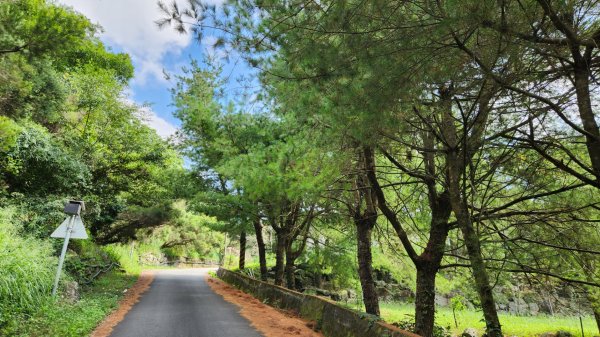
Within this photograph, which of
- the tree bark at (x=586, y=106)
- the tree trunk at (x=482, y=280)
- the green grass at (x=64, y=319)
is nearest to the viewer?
the tree bark at (x=586, y=106)

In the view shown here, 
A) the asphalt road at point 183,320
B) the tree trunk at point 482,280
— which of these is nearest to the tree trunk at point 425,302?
the tree trunk at point 482,280

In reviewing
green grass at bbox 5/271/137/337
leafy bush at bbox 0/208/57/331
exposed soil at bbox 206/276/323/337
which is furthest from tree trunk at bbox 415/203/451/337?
leafy bush at bbox 0/208/57/331

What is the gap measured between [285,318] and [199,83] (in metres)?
10.8

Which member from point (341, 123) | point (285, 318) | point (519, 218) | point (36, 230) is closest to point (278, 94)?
point (341, 123)

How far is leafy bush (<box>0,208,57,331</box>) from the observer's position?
651 centimetres

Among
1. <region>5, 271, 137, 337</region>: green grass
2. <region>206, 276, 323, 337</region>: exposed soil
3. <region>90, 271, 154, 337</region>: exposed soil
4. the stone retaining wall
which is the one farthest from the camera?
<region>206, 276, 323, 337</region>: exposed soil

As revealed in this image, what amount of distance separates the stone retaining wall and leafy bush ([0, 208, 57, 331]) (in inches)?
220

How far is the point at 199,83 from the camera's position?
1577cm

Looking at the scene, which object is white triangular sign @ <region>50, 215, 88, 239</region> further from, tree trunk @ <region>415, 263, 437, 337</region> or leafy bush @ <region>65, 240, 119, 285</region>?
tree trunk @ <region>415, 263, 437, 337</region>

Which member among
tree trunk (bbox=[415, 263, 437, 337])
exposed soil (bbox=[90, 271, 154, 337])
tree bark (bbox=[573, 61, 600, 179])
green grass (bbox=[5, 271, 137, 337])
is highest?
tree bark (bbox=[573, 61, 600, 179])

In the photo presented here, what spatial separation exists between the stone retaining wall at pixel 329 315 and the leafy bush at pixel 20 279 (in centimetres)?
559

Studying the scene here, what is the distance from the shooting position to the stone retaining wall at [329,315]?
18.6 feet

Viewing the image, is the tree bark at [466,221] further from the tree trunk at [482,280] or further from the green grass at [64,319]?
the green grass at [64,319]

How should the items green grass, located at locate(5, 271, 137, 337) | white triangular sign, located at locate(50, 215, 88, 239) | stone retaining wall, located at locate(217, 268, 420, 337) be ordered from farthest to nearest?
white triangular sign, located at locate(50, 215, 88, 239) < green grass, located at locate(5, 271, 137, 337) < stone retaining wall, located at locate(217, 268, 420, 337)
